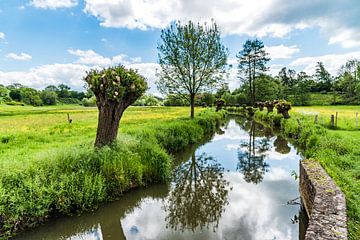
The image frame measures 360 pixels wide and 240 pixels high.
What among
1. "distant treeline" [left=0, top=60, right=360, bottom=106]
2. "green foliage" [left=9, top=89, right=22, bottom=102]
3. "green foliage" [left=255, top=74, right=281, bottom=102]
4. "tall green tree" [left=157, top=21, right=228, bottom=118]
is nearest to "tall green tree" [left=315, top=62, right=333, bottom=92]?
"distant treeline" [left=0, top=60, right=360, bottom=106]

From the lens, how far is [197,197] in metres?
7.60

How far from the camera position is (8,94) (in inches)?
2657

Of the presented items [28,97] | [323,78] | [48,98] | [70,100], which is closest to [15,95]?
[28,97]

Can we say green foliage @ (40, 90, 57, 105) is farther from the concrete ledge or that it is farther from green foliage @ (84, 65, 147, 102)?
the concrete ledge

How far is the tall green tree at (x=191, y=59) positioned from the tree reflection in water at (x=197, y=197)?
1045cm

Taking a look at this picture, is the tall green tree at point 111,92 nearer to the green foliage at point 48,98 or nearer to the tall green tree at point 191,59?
the tall green tree at point 191,59

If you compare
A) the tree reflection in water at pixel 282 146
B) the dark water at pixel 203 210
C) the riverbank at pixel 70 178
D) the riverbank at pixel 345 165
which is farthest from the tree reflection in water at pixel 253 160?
the riverbank at pixel 70 178

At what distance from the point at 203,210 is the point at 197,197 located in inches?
36.7

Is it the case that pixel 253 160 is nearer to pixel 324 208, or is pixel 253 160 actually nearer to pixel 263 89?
pixel 324 208

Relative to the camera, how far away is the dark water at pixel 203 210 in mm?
5461

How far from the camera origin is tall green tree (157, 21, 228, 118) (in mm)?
19484

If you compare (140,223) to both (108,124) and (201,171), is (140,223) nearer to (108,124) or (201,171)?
(108,124)

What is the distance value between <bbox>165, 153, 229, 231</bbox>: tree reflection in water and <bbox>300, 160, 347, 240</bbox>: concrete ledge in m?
2.38

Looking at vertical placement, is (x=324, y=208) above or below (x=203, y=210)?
above
